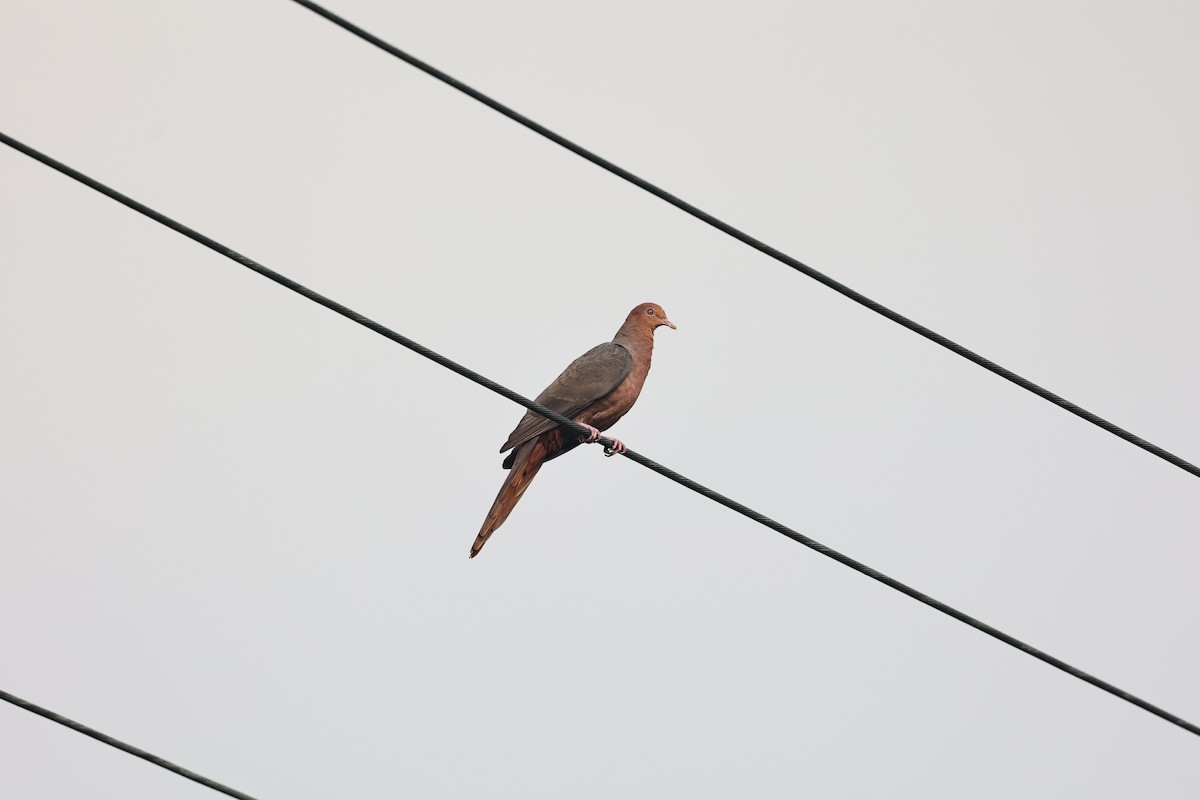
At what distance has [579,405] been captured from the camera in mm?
9766

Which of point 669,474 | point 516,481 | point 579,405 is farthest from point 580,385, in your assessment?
point 669,474

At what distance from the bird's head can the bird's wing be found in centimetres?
63

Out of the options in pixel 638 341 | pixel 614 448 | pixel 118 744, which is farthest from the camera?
pixel 638 341

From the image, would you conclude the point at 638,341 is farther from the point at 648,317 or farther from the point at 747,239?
the point at 747,239

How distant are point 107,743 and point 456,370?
5.34ft

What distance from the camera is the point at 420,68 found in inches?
229

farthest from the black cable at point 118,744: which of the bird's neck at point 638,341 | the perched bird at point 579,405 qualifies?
the bird's neck at point 638,341

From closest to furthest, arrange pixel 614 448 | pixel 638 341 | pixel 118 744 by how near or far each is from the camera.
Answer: pixel 118 744
pixel 614 448
pixel 638 341

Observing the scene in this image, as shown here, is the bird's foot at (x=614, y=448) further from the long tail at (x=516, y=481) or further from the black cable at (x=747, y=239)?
the black cable at (x=747, y=239)

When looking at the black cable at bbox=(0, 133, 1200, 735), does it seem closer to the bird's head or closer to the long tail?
the long tail

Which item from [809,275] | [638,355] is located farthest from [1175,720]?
[638,355]

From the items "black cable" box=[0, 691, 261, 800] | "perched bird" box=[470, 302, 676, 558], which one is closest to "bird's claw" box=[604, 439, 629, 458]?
"perched bird" box=[470, 302, 676, 558]

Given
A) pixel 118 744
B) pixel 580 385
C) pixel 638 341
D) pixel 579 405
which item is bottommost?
pixel 118 744

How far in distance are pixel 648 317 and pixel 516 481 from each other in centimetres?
215
